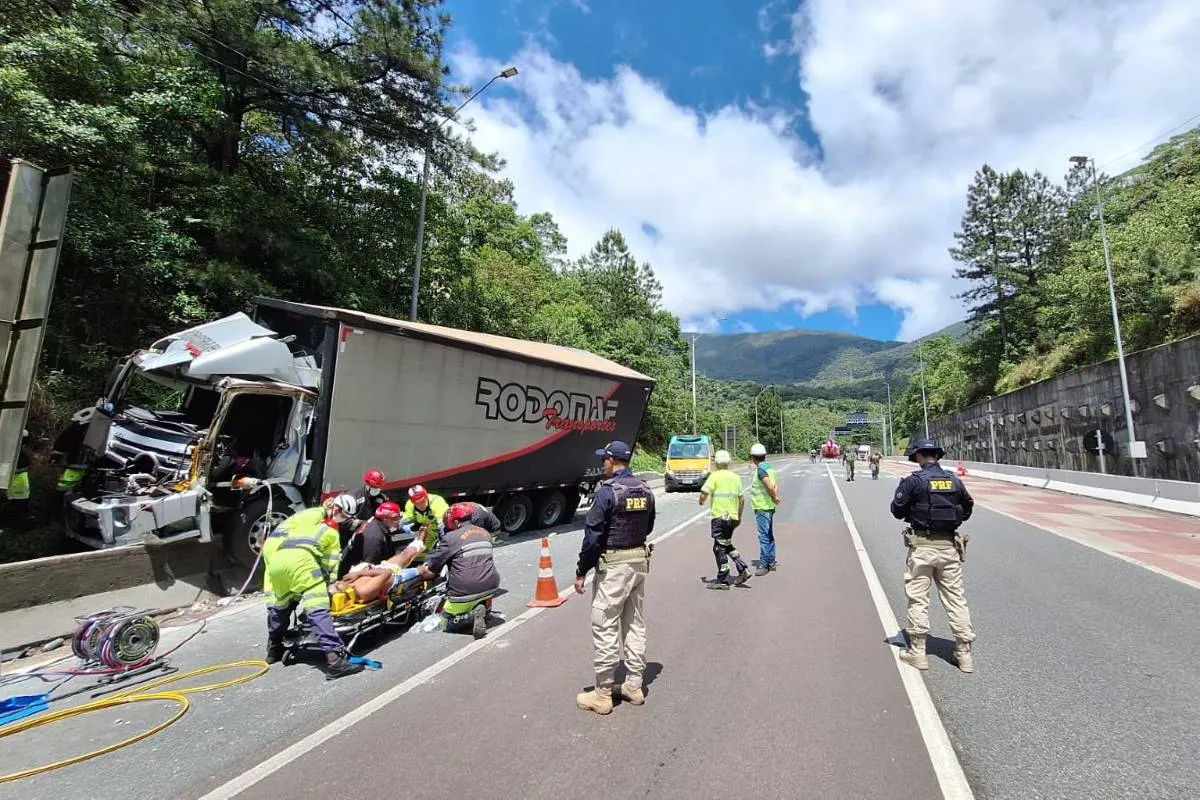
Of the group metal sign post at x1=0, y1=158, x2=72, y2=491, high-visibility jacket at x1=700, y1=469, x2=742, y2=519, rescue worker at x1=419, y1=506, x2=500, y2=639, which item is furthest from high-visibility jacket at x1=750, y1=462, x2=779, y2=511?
metal sign post at x1=0, y1=158, x2=72, y2=491

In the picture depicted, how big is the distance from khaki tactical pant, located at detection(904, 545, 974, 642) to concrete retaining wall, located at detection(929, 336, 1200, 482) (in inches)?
723

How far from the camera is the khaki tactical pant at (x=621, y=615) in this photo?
4.03 m

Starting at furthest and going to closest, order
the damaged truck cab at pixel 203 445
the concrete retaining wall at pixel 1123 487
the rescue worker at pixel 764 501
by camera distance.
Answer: the concrete retaining wall at pixel 1123 487 < the rescue worker at pixel 764 501 < the damaged truck cab at pixel 203 445

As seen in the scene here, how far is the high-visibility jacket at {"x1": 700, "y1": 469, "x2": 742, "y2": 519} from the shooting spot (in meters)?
7.51

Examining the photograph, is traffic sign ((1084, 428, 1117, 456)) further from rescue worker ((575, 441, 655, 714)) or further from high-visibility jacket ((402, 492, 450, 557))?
rescue worker ((575, 441, 655, 714))

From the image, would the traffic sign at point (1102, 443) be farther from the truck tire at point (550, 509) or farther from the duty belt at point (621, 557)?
the duty belt at point (621, 557)

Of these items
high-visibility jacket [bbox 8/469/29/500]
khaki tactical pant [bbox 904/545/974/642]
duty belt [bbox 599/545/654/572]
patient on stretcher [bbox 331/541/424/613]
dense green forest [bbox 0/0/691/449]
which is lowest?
patient on stretcher [bbox 331/541/424/613]

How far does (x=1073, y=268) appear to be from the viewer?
97.8 feet

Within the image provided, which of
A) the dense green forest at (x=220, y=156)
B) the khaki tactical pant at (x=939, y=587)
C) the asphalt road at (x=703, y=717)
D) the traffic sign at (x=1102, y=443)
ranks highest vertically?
the dense green forest at (x=220, y=156)

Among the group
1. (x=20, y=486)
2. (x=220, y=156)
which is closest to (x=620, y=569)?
(x=20, y=486)

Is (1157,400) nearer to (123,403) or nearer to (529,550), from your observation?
(529,550)

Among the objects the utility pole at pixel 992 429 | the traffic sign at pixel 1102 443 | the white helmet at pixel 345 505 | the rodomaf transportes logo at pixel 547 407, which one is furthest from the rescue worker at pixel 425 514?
the utility pole at pixel 992 429

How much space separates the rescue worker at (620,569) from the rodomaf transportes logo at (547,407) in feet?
22.7

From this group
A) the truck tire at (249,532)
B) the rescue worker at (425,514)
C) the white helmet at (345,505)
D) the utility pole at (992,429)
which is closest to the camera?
the white helmet at (345,505)
